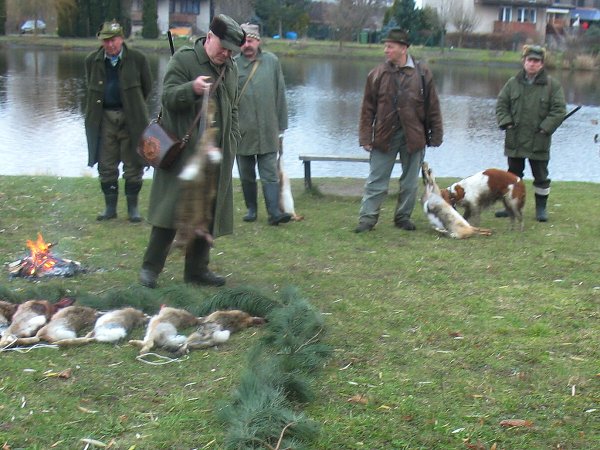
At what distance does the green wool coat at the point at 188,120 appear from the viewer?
5625 millimetres

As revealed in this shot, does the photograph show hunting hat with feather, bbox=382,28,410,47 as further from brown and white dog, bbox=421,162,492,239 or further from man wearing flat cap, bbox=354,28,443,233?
brown and white dog, bbox=421,162,492,239

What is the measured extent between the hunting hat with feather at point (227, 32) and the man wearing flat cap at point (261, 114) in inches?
107

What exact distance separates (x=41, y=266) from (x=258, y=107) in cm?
289

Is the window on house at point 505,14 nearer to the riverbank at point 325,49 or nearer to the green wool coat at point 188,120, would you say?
the riverbank at point 325,49

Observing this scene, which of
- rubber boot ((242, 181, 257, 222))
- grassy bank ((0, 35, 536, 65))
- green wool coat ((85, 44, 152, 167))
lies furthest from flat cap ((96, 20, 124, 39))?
grassy bank ((0, 35, 536, 65))

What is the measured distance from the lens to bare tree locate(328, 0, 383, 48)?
57.9 meters

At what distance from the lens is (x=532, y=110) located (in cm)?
880

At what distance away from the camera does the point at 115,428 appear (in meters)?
3.90

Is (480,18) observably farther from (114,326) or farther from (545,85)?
(114,326)

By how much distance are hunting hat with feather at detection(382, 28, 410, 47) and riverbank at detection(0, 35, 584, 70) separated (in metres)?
37.9

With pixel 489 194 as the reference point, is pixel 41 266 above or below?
below

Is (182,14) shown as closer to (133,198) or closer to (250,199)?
(250,199)

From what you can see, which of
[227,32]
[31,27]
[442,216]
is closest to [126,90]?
[227,32]

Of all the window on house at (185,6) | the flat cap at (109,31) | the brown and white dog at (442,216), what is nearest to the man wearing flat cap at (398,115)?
the brown and white dog at (442,216)
